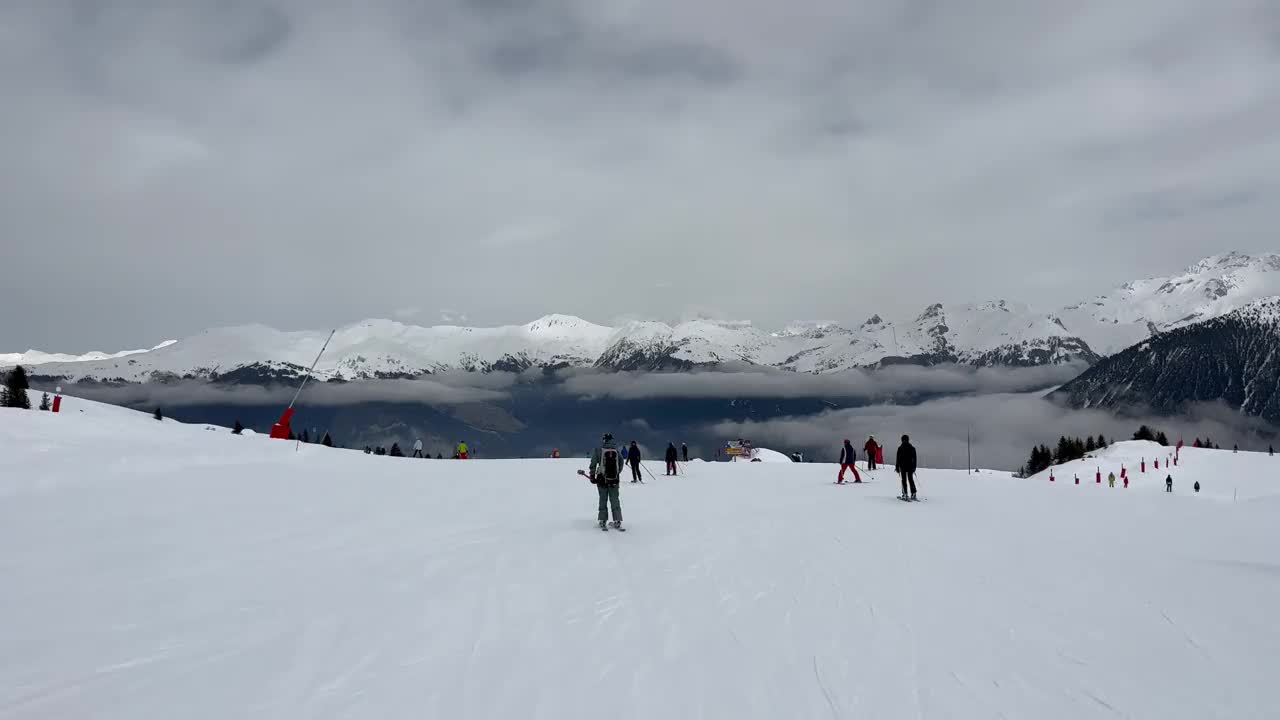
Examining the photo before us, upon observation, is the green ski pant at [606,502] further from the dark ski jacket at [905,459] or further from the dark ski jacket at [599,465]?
the dark ski jacket at [905,459]

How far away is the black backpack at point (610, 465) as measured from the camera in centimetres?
1784

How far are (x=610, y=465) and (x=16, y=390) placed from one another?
6400 cm

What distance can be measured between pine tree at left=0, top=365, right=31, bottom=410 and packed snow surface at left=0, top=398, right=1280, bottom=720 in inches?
1817

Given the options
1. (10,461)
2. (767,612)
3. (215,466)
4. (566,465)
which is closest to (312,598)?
(767,612)

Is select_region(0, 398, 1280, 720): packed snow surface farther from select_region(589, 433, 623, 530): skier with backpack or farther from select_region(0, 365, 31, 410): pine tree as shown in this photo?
select_region(0, 365, 31, 410): pine tree

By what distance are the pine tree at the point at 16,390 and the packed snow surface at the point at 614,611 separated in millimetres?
46152

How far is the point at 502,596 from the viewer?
37.1 ft

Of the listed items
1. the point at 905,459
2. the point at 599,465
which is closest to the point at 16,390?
the point at 599,465

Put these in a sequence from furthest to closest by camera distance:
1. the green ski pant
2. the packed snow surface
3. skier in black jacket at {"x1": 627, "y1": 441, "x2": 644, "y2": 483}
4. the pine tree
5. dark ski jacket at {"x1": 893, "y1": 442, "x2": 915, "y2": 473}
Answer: the pine tree
skier in black jacket at {"x1": 627, "y1": 441, "x2": 644, "y2": 483}
dark ski jacket at {"x1": 893, "y1": 442, "x2": 915, "y2": 473}
the green ski pant
the packed snow surface

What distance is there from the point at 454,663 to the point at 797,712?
151 inches

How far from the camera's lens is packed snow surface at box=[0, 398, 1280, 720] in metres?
7.54

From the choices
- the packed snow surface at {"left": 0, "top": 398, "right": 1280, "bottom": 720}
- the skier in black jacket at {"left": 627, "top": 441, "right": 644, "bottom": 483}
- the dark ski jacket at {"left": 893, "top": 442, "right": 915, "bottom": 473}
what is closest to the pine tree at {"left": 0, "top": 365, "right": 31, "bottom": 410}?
the packed snow surface at {"left": 0, "top": 398, "right": 1280, "bottom": 720}

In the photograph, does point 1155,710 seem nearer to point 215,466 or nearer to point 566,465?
point 215,466

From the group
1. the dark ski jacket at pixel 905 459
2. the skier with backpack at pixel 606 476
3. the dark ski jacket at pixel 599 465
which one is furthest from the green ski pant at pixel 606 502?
the dark ski jacket at pixel 905 459
